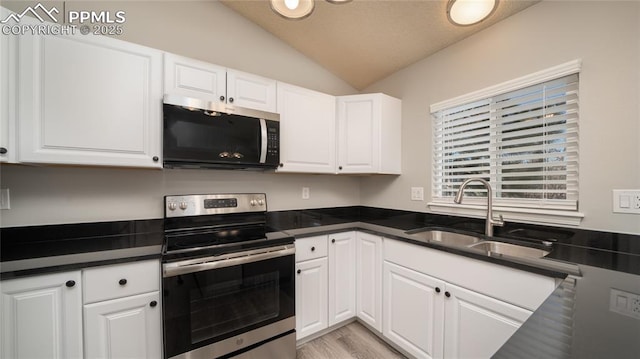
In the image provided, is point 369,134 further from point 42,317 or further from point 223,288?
point 42,317

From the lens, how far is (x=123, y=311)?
123cm

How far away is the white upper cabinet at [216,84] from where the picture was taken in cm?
158

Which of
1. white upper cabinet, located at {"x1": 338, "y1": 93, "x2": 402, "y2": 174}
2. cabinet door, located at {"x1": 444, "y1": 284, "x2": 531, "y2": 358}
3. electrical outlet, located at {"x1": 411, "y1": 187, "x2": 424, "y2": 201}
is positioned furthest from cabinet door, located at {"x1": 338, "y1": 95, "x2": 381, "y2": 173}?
cabinet door, located at {"x1": 444, "y1": 284, "x2": 531, "y2": 358}

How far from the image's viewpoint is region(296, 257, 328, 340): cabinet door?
1792 mm

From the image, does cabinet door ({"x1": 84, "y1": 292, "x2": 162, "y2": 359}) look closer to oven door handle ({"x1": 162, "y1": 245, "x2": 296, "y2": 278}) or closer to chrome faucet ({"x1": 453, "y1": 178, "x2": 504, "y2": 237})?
oven door handle ({"x1": 162, "y1": 245, "x2": 296, "y2": 278})

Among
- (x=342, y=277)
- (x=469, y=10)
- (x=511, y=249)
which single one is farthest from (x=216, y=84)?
(x=511, y=249)

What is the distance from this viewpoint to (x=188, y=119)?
1553mm

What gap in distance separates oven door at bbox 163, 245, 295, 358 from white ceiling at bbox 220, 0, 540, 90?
1.75 metres

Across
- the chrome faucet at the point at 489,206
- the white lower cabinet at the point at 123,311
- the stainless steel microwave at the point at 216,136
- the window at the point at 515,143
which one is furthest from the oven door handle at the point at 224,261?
the window at the point at 515,143

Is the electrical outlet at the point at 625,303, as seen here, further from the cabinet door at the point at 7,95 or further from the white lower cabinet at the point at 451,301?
the cabinet door at the point at 7,95

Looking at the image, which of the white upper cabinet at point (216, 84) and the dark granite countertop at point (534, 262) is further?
the white upper cabinet at point (216, 84)

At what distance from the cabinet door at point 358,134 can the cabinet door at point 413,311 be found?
895 mm

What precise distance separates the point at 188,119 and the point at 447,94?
194cm

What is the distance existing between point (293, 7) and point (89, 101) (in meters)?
1.26
